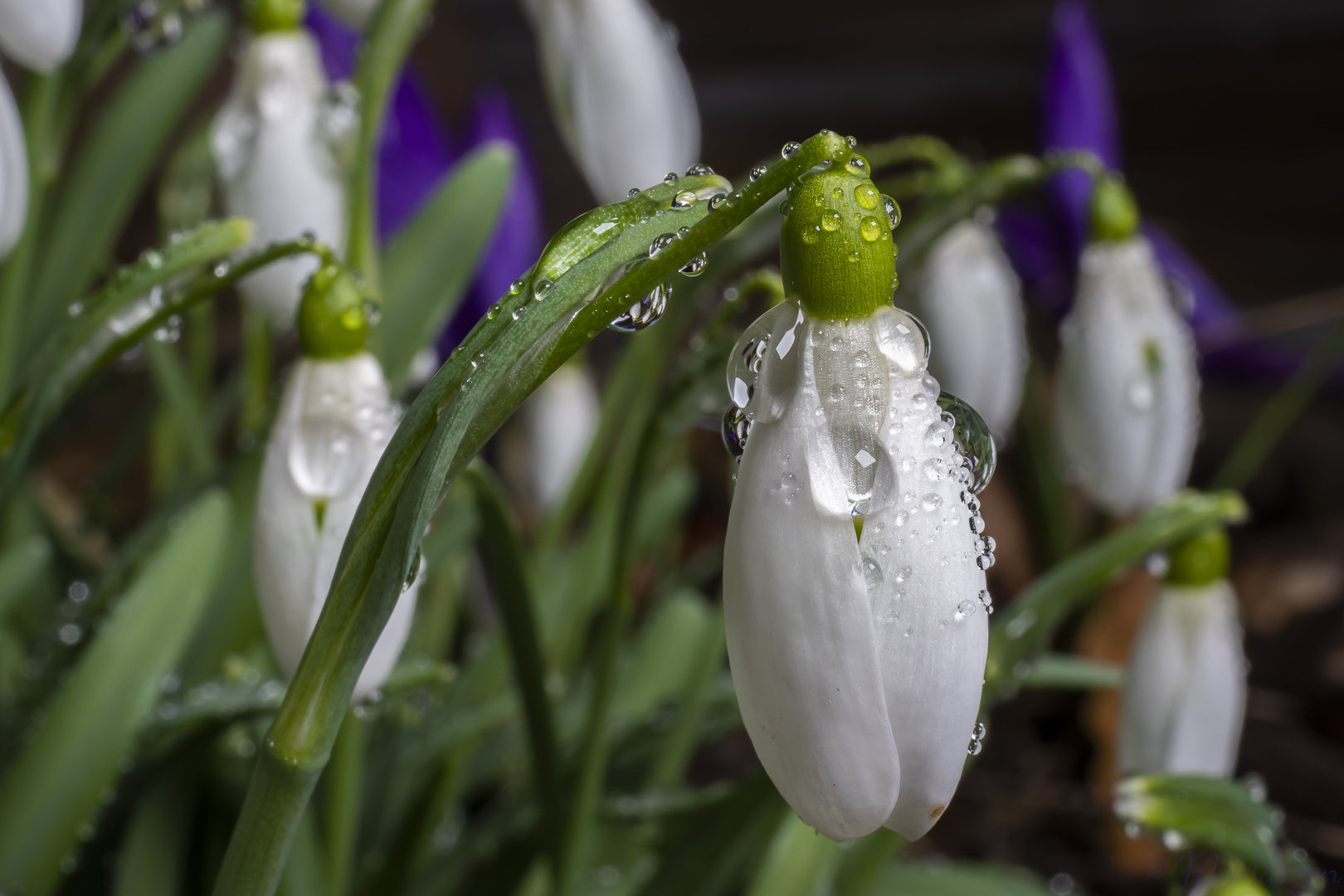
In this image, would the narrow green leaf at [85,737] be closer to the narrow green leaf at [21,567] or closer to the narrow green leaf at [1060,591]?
the narrow green leaf at [21,567]

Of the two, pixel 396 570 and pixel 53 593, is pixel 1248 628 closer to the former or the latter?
pixel 53 593

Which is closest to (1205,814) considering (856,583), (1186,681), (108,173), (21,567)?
(1186,681)

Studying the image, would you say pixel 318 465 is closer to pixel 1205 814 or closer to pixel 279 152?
pixel 279 152

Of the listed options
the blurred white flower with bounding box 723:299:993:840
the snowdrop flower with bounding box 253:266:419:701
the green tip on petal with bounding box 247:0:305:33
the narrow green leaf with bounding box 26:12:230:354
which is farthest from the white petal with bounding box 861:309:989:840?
the narrow green leaf with bounding box 26:12:230:354

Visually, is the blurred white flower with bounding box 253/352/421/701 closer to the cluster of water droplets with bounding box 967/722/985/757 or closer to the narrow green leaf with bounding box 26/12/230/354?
the cluster of water droplets with bounding box 967/722/985/757

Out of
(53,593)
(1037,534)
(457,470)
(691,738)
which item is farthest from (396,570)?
(1037,534)

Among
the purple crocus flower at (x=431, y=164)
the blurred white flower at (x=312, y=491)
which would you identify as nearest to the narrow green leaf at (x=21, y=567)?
the blurred white flower at (x=312, y=491)
